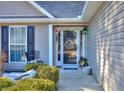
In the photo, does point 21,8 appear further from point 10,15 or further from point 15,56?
point 15,56

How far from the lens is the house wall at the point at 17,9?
17.1m

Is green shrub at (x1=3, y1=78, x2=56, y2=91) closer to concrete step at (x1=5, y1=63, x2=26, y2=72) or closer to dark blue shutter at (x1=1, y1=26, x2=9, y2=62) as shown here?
concrete step at (x1=5, y1=63, x2=26, y2=72)

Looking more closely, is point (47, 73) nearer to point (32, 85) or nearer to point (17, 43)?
point (32, 85)

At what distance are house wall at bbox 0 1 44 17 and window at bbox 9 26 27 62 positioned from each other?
0.84 metres

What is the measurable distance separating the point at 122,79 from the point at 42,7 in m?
11.2

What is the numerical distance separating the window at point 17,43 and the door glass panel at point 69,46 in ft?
8.70

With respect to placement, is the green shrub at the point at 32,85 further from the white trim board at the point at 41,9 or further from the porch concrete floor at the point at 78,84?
the white trim board at the point at 41,9

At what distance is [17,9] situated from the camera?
17.2 metres

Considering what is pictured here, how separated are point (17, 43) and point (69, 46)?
320cm

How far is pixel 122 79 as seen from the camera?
6.74 m

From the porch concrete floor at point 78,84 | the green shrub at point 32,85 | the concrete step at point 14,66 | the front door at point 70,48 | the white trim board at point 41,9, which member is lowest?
the porch concrete floor at point 78,84

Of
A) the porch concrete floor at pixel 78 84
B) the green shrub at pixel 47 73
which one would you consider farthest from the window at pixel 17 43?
the green shrub at pixel 47 73

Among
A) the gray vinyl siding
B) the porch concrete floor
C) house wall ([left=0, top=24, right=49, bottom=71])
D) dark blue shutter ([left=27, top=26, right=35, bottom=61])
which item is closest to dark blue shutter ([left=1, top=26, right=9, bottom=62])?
house wall ([left=0, top=24, right=49, bottom=71])

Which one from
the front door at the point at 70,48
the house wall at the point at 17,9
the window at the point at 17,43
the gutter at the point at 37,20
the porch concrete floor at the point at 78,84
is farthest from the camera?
the front door at the point at 70,48
